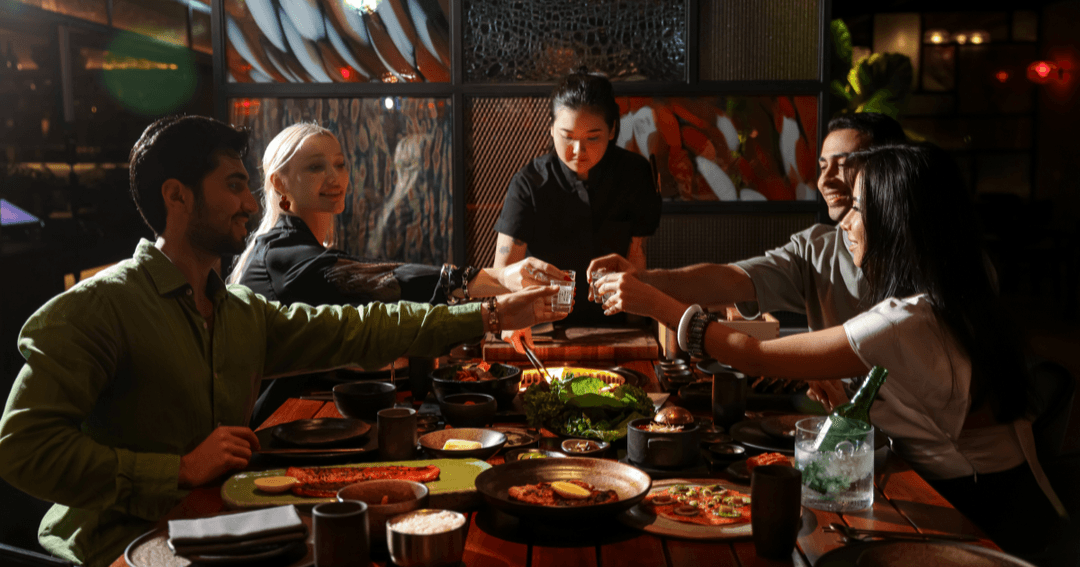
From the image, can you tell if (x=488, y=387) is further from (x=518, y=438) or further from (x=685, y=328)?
(x=685, y=328)

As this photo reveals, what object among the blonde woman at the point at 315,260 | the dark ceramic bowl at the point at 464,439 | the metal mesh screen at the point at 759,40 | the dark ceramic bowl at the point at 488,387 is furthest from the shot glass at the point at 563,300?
the metal mesh screen at the point at 759,40

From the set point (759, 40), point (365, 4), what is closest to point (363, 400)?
point (365, 4)

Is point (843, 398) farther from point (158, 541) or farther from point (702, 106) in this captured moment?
point (702, 106)

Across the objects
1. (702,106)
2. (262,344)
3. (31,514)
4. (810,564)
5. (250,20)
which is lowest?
(31,514)

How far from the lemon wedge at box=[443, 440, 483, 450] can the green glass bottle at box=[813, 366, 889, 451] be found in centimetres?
61

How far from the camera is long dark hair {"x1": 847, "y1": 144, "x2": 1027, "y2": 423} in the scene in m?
1.65

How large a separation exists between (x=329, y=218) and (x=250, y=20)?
1968 millimetres

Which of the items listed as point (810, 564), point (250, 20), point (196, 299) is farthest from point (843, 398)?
point (250, 20)

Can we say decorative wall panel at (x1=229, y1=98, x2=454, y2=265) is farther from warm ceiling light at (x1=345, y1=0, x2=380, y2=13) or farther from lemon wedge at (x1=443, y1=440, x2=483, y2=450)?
lemon wedge at (x1=443, y1=440, x2=483, y2=450)

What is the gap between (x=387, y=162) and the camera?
13.9ft

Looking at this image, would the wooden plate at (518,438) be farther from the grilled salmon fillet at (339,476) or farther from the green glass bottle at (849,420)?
the green glass bottle at (849,420)

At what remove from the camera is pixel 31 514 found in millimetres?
2750

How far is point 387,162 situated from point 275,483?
10.1 ft

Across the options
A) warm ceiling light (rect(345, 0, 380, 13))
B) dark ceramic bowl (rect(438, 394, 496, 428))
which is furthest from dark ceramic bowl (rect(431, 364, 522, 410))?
warm ceiling light (rect(345, 0, 380, 13))
